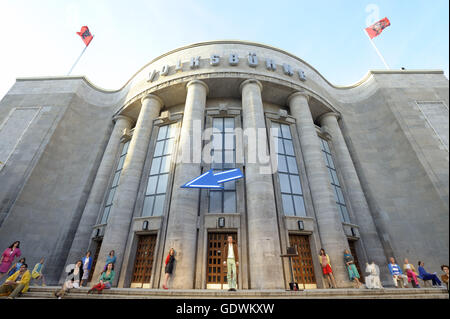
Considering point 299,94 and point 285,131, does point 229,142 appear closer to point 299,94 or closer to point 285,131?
point 285,131

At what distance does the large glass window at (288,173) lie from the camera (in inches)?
611

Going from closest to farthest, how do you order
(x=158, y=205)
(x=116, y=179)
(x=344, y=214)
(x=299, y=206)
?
(x=158, y=205), (x=299, y=206), (x=344, y=214), (x=116, y=179)

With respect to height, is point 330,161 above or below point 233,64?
below

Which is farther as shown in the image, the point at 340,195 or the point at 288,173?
the point at 340,195

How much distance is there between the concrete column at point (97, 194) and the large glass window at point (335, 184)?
19925 mm

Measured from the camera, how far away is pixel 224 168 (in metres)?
16.3

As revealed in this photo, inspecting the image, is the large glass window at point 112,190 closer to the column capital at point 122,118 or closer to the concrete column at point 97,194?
the concrete column at point 97,194

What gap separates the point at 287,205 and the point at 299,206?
100 centimetres

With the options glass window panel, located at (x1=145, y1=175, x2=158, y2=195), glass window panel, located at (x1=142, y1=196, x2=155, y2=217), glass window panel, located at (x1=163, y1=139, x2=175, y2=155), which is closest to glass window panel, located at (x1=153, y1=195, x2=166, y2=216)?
glass window panel, located at (x1=142, y1=196, x2=155, y2=217)

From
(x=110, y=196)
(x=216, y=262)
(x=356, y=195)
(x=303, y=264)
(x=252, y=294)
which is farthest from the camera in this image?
(x=110, y=196)

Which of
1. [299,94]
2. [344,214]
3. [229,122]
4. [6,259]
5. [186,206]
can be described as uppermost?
[299,94]

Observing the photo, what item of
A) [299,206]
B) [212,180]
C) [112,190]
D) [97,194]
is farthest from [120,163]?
[299,206]

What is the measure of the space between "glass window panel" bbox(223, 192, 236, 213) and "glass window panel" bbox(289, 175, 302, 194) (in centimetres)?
483
